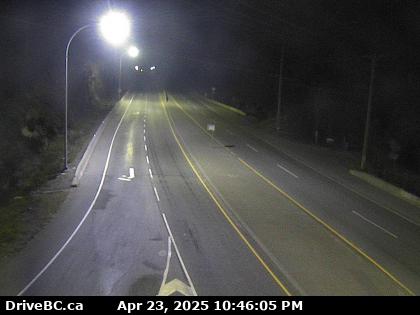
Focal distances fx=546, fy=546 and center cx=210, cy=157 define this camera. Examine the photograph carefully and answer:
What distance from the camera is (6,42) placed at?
66938mm

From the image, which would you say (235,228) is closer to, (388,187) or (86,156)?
(388,187)

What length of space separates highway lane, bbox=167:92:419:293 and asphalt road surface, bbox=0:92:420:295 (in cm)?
6

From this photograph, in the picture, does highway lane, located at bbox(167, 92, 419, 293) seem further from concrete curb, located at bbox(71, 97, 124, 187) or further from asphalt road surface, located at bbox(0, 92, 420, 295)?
concrete curb, located at bbox(71, 97, 124, 187)

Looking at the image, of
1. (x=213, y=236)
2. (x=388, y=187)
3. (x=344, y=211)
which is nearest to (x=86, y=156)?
(x=213, y=236)

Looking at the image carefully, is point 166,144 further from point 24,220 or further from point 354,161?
point 24,220

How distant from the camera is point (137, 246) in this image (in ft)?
60.2

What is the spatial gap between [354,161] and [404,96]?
20.3 m

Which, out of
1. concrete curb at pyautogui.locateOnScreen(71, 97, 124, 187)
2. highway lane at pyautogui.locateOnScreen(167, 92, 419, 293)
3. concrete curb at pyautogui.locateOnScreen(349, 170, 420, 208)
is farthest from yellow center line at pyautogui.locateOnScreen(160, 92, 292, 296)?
concrete curb at pyautogui.locateOnScreen(349, 170, 420, 208)

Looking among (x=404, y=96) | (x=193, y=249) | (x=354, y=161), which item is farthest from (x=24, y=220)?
(x=404, y=96)

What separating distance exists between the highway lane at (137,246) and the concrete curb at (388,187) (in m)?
10.1

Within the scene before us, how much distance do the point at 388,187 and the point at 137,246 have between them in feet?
54.3

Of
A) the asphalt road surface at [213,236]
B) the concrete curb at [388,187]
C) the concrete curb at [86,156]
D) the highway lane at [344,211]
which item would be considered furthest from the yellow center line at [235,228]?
the concrete curb at [388,187]

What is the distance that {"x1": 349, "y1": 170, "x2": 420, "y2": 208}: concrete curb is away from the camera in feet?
89.8

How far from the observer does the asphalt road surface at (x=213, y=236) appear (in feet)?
49.2
